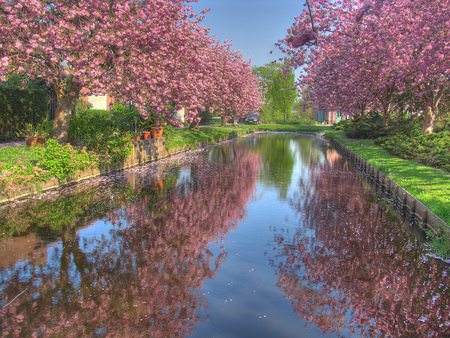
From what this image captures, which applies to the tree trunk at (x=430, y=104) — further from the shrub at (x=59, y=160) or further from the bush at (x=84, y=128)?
the shrub at (x=59, y=160)

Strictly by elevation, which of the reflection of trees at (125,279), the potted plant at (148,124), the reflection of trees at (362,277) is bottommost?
the reflection of trees at (362,277)

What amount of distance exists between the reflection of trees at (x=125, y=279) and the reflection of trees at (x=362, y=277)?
134 cm

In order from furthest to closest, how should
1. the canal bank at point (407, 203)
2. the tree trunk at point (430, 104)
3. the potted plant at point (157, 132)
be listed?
the tree trunk at point (430, 104)
the potted plant at point (157, 132)
the canal bank at point (407, 203)

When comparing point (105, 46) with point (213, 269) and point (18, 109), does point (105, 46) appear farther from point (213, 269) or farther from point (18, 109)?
point (213, 269)

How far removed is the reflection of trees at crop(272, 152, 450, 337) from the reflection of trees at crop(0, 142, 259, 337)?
1.34m

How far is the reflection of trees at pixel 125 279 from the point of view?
437 centimetres

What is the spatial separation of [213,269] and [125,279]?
130cm

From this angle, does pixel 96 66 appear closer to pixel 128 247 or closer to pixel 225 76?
pixel 128 247

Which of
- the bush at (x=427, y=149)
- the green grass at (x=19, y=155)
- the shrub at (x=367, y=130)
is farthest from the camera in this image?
the shrub at (x=367, y=130)

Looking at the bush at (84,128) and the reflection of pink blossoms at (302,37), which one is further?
the bush at (84,128)

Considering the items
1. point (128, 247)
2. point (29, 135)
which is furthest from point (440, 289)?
point (29, 135)

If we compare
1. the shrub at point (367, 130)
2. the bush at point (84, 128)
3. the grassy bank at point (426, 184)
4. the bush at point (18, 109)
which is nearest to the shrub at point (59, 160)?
the bush at point (84, 128)

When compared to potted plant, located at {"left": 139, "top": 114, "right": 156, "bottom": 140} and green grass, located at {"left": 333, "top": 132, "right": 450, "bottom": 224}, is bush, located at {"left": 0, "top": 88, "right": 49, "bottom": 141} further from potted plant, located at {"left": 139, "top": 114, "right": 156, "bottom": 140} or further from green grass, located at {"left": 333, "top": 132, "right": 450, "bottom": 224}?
green grass, located at {"left": 333, "top": 132, "right": 450, "bottom": 224}

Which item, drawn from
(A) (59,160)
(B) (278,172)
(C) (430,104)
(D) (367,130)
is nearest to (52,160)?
(A) (59,160)
